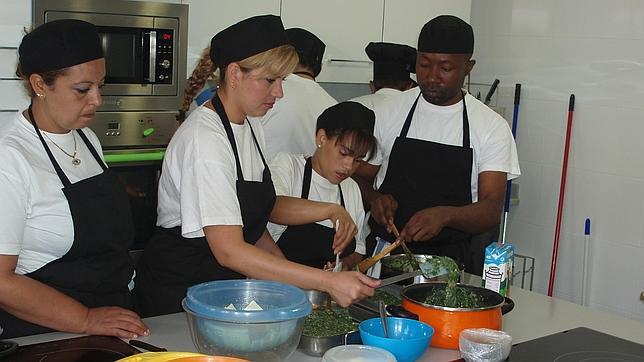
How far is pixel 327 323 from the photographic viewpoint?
2023 mm

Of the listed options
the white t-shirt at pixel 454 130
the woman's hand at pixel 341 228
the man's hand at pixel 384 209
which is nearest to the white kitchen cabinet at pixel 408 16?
the white t-shirt at pixel 454 130

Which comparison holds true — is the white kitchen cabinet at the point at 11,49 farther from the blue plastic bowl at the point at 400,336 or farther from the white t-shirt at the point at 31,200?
the blue plastic bowl at the point at 400,336

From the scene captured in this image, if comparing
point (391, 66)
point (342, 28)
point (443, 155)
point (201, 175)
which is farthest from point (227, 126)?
point (342, 28)

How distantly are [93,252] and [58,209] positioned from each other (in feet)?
0.49

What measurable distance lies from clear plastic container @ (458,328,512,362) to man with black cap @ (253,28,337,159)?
5.07 feet

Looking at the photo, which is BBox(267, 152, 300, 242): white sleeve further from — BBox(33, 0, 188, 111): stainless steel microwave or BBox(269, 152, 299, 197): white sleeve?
BBox(33, 0, 188, 111): stainless steel microwave

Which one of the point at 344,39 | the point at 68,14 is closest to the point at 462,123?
the point at 344,39

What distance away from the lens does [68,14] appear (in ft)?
10.5

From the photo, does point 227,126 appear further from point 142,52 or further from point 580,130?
point 580,130

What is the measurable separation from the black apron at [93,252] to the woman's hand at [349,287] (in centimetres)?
55

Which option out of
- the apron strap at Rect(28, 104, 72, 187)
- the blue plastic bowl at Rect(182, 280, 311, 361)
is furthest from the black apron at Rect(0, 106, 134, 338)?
the blue plastic bowl at Rect(182, 280, 311, 361)

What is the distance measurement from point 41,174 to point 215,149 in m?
0.42

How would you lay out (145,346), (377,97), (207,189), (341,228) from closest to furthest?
(145,346)
(207,189)
(341,228)
(377,97)

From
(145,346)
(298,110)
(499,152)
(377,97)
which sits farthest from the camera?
(377,97)
